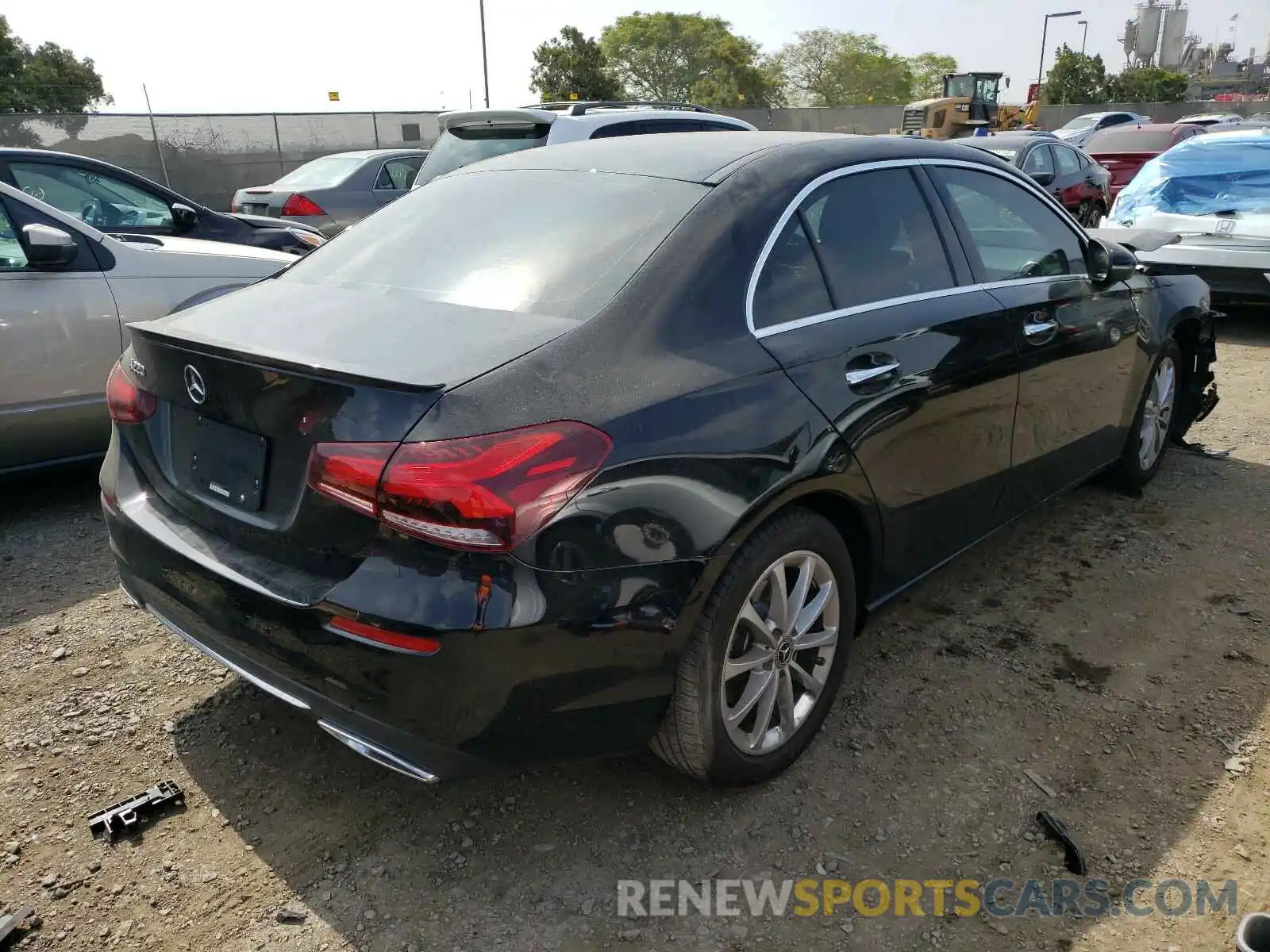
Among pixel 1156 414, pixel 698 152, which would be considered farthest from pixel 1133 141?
pixel 698 152

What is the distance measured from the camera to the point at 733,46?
8088 cm

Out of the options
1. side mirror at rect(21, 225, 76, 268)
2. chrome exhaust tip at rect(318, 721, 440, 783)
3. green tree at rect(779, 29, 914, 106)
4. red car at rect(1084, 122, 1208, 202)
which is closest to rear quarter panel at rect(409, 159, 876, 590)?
chrome exhaust tip at rect(318, 721, 440, 783)

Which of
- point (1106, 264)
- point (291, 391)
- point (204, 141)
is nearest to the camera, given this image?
point (291, 391)

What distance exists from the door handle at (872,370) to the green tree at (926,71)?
110946 mm

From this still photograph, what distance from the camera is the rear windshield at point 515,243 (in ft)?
8.13

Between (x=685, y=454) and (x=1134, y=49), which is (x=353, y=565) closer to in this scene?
(x=685, y=454)

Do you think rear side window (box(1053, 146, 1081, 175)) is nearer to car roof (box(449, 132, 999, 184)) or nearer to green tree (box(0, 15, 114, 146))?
car roof (box(449, 132, 999, 184))

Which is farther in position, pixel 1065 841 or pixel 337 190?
pixel 337 190

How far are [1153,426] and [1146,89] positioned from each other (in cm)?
7251

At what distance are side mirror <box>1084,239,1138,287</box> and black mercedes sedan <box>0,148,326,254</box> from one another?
5.50 meters

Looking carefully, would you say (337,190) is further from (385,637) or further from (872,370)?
(385,637)

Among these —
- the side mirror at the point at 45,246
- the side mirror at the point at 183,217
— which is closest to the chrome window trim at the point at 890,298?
the side mirror at the point at 45,246

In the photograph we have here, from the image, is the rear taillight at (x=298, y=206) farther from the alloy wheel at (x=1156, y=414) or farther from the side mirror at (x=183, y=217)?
the alloy wheel at (x=1156, y=414)

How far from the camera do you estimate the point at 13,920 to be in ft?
7.33
